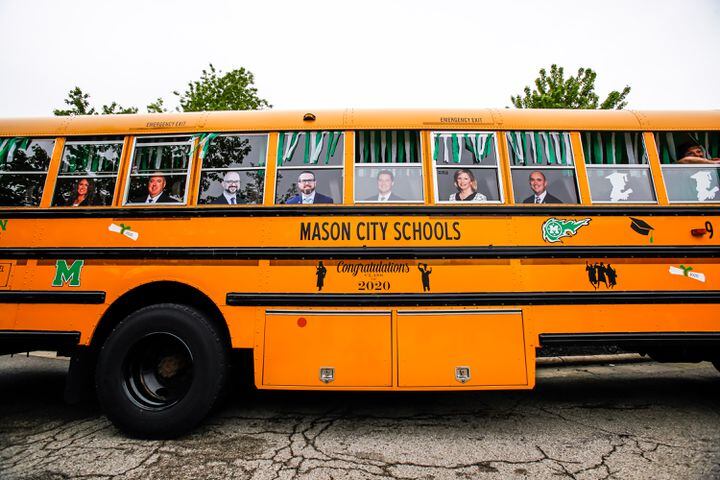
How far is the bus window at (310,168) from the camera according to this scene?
2.93 m

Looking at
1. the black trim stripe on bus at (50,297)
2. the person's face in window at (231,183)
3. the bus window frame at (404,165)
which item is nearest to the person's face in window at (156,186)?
the person's face in window at (231,183)

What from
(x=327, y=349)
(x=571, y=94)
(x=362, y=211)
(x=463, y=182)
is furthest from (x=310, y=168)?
(x=571, y=94)

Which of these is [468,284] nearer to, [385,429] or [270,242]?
[385,429]

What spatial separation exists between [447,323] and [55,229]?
3371mm

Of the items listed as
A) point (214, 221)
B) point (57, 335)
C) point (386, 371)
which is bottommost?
point (386, 371)

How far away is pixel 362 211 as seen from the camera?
9.34 ft

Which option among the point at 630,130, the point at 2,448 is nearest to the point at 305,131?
the point at 630,130

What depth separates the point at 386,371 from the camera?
8.76 feet

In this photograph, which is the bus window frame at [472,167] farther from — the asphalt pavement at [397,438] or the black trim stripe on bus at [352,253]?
the asphalt pavement at [397,438]

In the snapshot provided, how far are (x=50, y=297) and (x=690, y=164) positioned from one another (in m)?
5.50

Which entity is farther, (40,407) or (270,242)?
(40,407)

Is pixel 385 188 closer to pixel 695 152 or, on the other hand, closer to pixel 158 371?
pixel 158 371

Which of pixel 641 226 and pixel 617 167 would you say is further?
pixel 617 167

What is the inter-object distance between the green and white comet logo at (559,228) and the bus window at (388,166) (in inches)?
41.8
